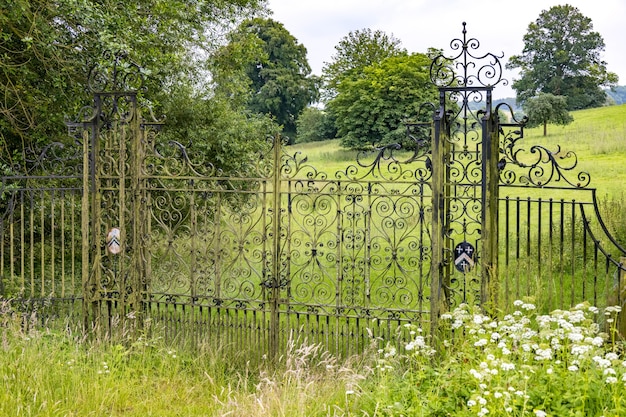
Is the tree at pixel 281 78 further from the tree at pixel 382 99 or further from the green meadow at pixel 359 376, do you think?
the green meadow at pixel 359 376

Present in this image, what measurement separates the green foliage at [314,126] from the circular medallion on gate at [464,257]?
29092mm

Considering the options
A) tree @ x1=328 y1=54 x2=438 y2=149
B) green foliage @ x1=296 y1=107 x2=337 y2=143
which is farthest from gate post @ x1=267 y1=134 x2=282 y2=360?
green foliage @ x1=296 y1=107 x2=337 y2=143

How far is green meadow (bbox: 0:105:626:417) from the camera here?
14.0ft

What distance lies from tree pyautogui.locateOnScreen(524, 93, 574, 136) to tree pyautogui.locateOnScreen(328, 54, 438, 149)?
233 inches

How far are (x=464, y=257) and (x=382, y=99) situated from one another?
25465mm

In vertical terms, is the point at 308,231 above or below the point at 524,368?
above

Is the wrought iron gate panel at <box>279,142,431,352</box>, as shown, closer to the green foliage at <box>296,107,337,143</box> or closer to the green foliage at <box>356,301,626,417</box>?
the green foliage at <box>356,301,626,417</box>

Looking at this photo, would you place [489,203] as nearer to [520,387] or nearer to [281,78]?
[520,387]

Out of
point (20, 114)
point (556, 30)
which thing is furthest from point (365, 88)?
point (20, 114)

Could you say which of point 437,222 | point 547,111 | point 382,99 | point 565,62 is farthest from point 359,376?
point 565,62

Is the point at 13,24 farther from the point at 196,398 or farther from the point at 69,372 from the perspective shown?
the point at 196,398

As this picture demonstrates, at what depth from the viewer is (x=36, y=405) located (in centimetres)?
540

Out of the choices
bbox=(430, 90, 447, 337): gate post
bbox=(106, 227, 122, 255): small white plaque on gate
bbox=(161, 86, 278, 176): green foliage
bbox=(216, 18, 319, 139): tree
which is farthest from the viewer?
bbox=(216, 18, 319, 139): tree

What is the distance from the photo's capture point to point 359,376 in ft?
15.7
